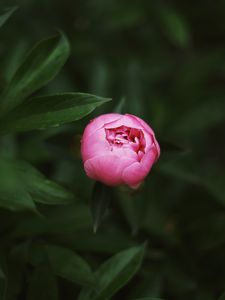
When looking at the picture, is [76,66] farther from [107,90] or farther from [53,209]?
[53,209]

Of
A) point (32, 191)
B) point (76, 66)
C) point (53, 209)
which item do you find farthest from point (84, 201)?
point (76, 66)

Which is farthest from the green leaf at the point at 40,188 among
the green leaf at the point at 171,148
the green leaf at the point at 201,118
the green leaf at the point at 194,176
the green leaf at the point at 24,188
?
the green leaf at the point at 201,118

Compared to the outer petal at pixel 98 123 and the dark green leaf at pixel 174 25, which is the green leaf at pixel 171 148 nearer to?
the outer petal at pixel 98 123

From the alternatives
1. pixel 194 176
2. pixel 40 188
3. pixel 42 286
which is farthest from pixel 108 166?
pixel 194 176

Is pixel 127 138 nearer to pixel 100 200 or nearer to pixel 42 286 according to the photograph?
pixel 100 200

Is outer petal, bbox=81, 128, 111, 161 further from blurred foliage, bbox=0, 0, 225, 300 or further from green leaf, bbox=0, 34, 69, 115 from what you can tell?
green leaf, bbox=0, 34, 69, 115

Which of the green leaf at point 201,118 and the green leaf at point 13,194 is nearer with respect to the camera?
the green leaf at point 13,194
